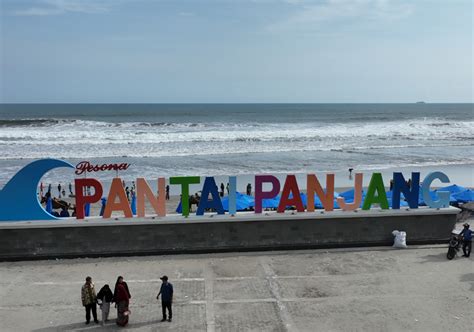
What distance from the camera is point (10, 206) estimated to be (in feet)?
49.8

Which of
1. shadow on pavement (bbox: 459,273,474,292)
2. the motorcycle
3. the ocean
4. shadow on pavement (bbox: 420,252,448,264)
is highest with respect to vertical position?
the ocean

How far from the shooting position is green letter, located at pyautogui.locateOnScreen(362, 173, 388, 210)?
16.4 metres

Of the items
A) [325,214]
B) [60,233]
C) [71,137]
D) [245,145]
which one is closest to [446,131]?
[245,145]

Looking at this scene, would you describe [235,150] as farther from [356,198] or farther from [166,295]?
[166,295]

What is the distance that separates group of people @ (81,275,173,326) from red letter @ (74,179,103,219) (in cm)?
441

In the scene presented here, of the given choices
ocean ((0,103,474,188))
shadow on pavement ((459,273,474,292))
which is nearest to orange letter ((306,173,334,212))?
shadow on pavement ((459,273,474,292))

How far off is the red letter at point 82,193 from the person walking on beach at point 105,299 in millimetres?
4457

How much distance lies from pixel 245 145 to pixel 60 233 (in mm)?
32860

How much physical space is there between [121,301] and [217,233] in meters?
5.46

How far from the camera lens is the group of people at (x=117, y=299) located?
1093 centimetres

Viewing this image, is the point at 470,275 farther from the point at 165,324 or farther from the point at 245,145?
the point at 245,145

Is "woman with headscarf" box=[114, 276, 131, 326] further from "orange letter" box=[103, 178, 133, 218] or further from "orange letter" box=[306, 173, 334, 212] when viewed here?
"orange letter" box=[306, 173, 334, 212]

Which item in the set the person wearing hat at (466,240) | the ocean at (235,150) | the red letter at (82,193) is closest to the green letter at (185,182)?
the red letter at (82,193)

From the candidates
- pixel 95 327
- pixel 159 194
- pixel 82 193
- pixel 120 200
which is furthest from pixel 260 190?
pixel 95 327
